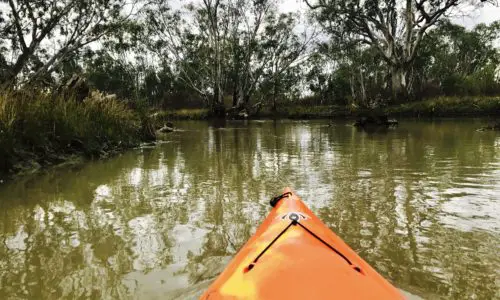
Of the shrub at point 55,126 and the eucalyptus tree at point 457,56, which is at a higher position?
the eucalyptus tree at point 457,56

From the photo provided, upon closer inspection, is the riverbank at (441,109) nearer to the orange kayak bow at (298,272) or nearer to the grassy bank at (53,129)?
the grassy bank at (53,129)

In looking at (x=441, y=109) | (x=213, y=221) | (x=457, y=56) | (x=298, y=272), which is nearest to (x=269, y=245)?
(x=298, y=272)

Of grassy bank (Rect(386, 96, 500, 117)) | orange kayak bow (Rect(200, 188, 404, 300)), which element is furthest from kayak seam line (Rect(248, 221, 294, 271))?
grassy bank (Rect(386, 96, 500, 117))

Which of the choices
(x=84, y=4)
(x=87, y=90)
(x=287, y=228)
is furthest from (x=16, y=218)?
(x=84, y=4)

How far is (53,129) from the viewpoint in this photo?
8008 millimetres

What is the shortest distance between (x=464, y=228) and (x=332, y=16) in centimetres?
2513

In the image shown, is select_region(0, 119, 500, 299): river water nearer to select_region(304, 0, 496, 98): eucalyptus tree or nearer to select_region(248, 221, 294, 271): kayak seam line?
select_region(248, 221, 294, 271): kayak seam line

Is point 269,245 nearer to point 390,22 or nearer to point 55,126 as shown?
point 55,126

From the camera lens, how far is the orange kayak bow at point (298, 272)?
5.61ft

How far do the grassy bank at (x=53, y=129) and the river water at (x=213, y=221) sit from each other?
0.65 meters

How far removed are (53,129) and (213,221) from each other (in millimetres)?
5241

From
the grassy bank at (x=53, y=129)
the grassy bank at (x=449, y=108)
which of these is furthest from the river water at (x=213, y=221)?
the grassy bank at (x=449, y=108)

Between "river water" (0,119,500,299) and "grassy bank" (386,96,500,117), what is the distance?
19.8 m

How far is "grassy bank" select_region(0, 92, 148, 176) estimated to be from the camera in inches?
A: 257
